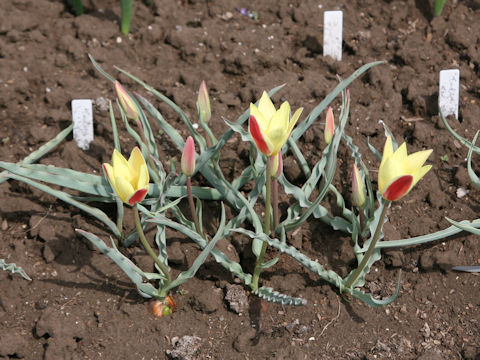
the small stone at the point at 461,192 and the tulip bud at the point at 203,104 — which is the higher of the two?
the tulip bud at the point at 203,104

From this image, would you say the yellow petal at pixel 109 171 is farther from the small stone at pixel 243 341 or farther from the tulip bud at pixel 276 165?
the small stone at pixel 243 341

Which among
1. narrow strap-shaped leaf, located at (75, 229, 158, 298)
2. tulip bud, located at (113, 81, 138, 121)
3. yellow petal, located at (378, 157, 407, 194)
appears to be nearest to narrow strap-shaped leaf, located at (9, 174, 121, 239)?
narrow strap-shaped leaf, located at (75, 229, 158, 298)

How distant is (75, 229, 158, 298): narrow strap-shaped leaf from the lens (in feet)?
4.82

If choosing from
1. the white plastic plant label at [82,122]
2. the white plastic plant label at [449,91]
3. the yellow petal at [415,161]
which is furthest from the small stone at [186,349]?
the white plastic plant label at [449,91]

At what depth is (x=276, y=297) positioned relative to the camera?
157cm

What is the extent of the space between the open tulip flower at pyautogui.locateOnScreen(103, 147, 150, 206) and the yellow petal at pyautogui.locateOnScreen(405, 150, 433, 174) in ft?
1.86

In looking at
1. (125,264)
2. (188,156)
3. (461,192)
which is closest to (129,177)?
(188,156)

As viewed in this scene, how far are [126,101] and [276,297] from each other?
2.25 feet

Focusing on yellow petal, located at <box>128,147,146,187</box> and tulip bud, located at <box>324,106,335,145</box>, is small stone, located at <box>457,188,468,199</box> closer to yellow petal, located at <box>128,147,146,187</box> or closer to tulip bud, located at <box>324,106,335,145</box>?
tulip bud, located at <box>324,106,335,145</box>

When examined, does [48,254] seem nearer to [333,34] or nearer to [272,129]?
[272,129]

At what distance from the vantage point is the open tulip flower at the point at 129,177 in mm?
1283

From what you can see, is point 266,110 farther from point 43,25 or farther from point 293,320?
point 43,25

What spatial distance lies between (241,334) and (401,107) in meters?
1.10

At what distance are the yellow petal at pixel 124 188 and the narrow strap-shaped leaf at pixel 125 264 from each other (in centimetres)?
19
